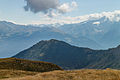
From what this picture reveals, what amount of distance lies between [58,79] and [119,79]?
8.11 metres

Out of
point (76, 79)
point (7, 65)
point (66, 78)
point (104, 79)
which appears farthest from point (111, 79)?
point (7, 65)

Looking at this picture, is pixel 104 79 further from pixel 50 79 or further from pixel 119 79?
pixel 50 79

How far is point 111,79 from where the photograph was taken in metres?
22.1

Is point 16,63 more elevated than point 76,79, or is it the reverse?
point 76,79

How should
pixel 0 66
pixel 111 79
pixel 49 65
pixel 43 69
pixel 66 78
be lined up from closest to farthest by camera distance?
1. pixel 111 79
2. pixel 66 78
3. pixel 0 66
4. pixel 43 69
5. pixel 49 65

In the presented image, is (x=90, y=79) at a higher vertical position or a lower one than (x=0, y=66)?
higher

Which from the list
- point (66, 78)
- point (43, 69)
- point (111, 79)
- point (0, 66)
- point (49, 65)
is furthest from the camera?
point (49, 65)

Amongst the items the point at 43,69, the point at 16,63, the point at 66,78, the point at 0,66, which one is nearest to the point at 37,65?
the point at 43,69

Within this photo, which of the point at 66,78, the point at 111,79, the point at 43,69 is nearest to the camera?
the point at 111,79

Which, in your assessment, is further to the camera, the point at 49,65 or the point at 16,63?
the point at 49,65

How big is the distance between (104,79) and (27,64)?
42.5 m

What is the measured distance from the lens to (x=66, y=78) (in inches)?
938

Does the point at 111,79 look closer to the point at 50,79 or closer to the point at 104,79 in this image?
the point at 104,79

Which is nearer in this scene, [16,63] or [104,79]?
[104,79]
